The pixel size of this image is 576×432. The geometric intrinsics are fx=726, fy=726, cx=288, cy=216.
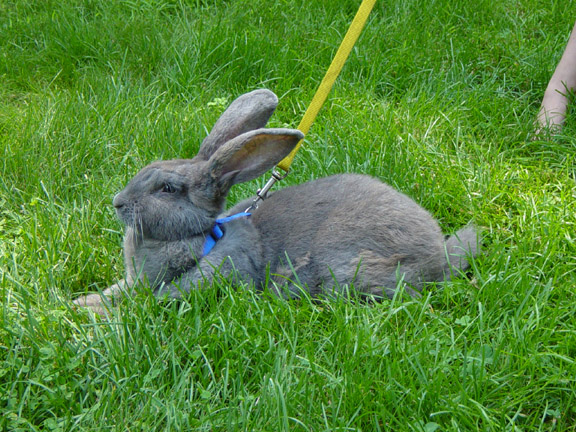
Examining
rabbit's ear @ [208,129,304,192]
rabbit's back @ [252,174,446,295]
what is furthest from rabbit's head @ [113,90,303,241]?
rabbit's back @ [252,174,446,295]

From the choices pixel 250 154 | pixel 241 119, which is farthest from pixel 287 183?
pixel 250 154

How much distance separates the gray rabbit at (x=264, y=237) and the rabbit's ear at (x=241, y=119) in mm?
18

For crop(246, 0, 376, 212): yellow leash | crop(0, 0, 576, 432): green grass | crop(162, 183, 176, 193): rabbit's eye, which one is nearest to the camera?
crop(0, 0, 576, 432): green grass

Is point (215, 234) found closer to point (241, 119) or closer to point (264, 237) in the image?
point (264, 237)

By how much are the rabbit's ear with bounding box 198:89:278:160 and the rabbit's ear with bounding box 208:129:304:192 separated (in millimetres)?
252

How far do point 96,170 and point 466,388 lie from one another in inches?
106

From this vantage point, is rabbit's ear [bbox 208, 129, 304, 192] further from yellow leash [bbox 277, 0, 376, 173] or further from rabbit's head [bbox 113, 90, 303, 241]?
yellow leash [bbox 277, 0, 376, 173]

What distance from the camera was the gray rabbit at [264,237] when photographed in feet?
11.5

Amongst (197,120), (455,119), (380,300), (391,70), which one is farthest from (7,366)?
(391,70)

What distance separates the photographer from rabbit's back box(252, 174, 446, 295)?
3529mm

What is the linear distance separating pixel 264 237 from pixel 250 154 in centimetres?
45

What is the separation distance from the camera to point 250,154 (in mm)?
3488

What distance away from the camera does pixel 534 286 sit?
3359mm

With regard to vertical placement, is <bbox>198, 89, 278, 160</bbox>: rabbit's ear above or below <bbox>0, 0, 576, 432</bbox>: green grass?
above
